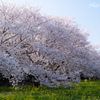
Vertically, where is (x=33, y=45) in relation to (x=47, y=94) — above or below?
above

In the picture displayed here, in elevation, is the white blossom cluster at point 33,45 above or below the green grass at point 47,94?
above

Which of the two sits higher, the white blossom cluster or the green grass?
the white blossom cluster

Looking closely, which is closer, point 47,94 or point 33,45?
point 47,94

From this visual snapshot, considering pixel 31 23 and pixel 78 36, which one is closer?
pixel 31 23

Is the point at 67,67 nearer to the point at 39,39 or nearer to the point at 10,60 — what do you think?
the point at 39,39

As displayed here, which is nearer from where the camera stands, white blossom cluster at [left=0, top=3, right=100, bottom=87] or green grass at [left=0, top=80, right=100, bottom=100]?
green grass at [left=0, top=80, right=100, bottom=100]

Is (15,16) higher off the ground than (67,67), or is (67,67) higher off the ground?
(15,16)

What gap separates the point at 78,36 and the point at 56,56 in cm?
729

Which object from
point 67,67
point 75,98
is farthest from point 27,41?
point 75,98

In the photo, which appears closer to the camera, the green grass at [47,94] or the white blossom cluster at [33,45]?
the green grass at [47,94]

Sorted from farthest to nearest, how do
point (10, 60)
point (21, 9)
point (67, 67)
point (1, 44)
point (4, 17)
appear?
point (67, 67), point (21, 9), point (4, 17), point (1, 44), point (10, 60)

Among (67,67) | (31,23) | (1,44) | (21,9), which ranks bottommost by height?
(67,67)

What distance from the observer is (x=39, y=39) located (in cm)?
1614

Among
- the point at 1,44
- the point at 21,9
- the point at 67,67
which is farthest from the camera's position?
the point at 67,67
